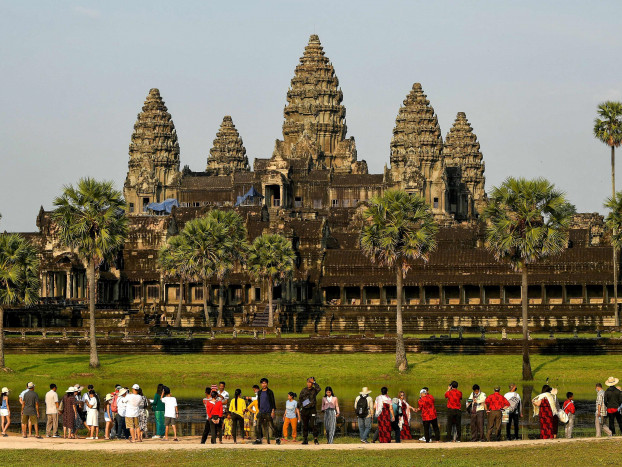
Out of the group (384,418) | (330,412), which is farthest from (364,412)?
(330,412)

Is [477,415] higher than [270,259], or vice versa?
[270,259]

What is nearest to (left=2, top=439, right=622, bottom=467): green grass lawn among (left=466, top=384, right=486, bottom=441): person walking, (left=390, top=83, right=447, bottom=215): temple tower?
(left=466, top=384, right=486, bottom=441): person walking

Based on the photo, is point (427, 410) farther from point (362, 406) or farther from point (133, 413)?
point (133, 413)

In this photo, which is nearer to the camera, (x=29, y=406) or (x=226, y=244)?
(x=29, y=406)

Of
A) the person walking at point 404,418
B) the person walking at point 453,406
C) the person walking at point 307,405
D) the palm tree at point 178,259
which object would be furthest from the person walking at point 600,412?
the palm tree at point 178,259

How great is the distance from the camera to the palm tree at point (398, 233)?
71.1 m

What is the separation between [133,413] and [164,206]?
12763cm

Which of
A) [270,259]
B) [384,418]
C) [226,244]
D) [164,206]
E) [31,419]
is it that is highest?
[164,206]

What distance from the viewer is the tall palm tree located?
Result: 99.1m

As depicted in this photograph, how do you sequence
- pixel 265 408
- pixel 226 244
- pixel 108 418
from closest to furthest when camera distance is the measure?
pixel 265 408, pixel 108 418, pixel 226 244

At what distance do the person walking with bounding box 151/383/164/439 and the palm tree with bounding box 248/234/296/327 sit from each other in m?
53.6

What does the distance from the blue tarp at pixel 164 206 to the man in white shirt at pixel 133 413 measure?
124918 mm

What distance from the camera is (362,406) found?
43.1 metres

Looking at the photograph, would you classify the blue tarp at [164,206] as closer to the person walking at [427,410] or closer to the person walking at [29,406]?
the person walking at [29,406]
